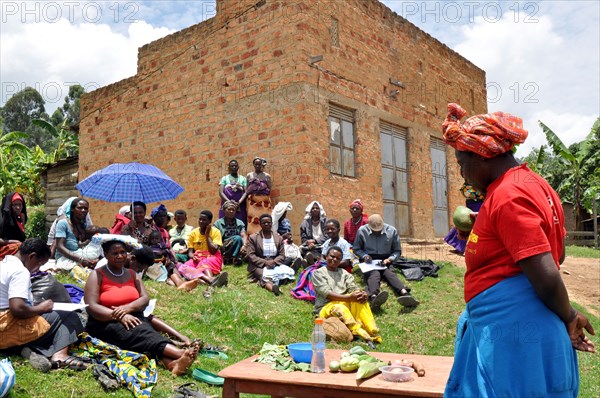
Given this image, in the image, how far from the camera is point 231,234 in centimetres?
884

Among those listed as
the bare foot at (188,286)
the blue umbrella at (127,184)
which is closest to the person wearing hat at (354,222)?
the bare foot at (188,286)

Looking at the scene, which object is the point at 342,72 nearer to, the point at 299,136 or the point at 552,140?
the point at 299,136

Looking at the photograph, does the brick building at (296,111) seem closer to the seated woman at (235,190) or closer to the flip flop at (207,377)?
the seated woman at (235,190)

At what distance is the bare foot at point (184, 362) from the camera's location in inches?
175

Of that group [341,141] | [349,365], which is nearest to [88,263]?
[349,365]

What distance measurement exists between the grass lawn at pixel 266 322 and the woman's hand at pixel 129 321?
1.61 ft

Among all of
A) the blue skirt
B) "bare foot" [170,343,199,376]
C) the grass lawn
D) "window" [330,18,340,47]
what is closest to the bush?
the grass lawn

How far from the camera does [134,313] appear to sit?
4.93 metres

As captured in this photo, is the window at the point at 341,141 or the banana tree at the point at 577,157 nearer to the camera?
the window at the point at 341,141

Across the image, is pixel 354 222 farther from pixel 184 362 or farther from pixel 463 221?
pixel 463 221

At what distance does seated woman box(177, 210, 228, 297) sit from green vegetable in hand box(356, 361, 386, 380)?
442 cm

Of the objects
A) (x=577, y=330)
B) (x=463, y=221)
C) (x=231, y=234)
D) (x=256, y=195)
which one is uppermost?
(x=256, y=195)

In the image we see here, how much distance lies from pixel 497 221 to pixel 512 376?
0.58 meters

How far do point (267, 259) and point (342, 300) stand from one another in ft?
5.93
